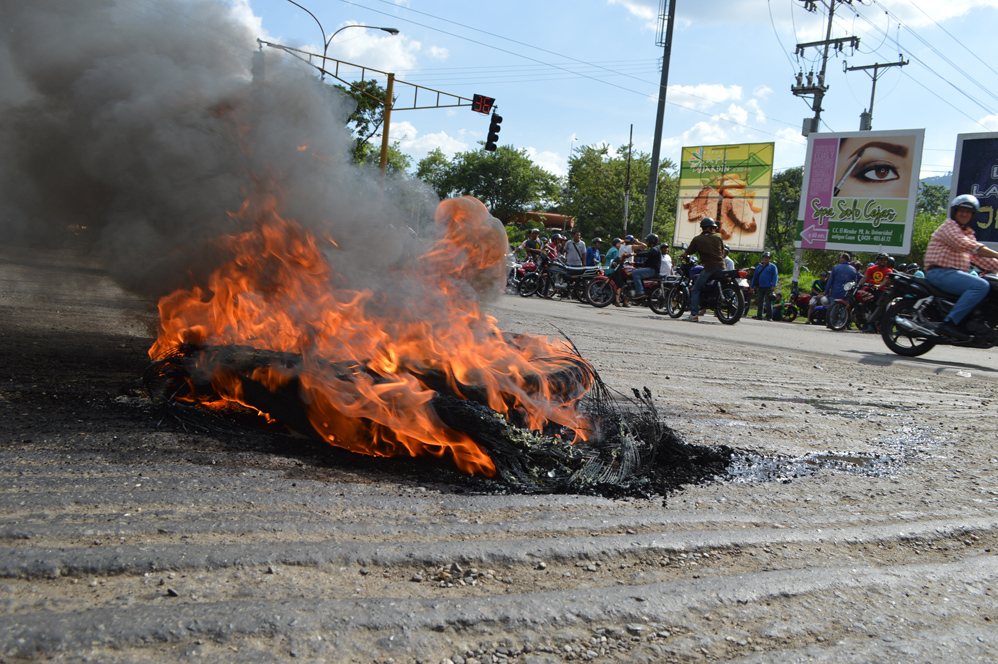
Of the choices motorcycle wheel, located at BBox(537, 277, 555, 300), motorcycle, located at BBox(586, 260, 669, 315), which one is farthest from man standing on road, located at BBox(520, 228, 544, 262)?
motorcycle, located at BBox(586, 260, 669, 315)

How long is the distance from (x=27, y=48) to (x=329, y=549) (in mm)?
4618

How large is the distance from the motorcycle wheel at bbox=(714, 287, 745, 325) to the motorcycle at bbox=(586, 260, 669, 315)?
3045 mm

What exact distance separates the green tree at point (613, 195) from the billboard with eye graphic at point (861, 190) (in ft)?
83.7

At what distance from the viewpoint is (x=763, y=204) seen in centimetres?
3434

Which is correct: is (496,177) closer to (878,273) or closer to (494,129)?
(494,129)

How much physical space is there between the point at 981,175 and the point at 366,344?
28573mm

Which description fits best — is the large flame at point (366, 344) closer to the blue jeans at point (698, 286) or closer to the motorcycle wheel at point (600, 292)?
the blue jeans at point (698, 286)

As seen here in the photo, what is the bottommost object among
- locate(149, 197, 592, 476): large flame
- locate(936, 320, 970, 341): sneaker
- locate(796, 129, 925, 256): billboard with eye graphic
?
locate(149, 197, 592, 476): large flame

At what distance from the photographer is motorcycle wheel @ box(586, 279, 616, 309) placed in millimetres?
18016

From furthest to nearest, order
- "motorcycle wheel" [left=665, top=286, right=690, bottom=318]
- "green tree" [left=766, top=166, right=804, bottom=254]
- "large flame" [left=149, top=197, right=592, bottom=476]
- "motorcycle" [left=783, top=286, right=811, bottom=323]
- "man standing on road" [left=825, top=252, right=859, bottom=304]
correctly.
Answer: "green tree" [left=766, top=166, right=804, bottom=254] → "motorcycle" [left=783, top=286, right=811, bottom=323] → "man standing on road" [left=825, top=252, right=859, bottom=304] → "motorcycle wheel" [left=665, top=286, right=690, bottom=318] → "large flame" [left=149, top=197, right=592, bottom=476]

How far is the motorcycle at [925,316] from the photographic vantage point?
922 centimetres

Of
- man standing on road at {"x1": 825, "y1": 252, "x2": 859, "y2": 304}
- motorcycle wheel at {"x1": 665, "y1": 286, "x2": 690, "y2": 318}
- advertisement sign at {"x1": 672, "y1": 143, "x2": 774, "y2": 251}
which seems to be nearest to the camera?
motorcycle wheel at {"x1": 665, "y1": 286, "x2": 690, "y2": 318}

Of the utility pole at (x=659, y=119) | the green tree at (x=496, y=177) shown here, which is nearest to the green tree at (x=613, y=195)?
the green tree at (x=496, y=177)

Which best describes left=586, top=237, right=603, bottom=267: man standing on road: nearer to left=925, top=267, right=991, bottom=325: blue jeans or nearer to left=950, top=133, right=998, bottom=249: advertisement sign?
left=925, top=267, right=991, bottom=325: blue jeans
